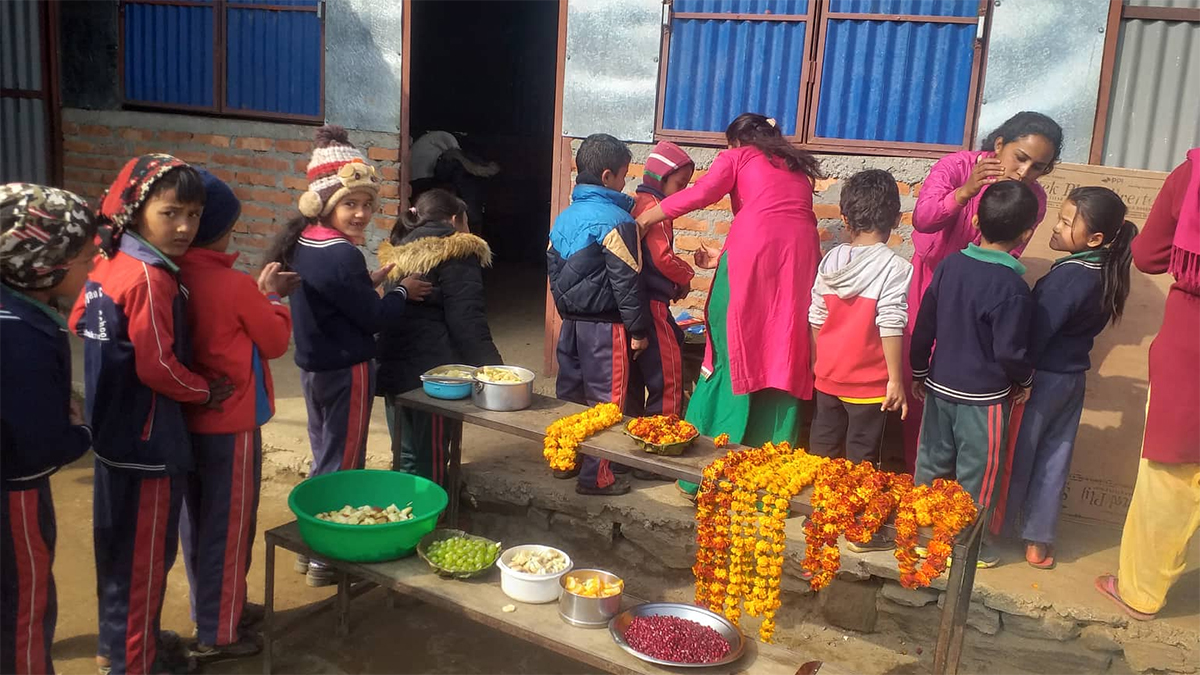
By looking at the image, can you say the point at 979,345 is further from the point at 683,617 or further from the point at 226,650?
the point at 226,650

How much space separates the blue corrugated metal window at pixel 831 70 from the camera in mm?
5527

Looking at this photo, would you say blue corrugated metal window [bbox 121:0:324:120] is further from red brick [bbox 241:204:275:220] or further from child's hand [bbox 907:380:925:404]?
child's hand [bbox 907:380:925:404]

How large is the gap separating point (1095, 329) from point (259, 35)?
6.56 metres

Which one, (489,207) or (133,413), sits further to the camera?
(489,207)

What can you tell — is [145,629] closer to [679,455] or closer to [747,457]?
[679,455]

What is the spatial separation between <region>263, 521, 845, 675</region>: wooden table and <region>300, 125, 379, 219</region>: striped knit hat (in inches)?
53.7

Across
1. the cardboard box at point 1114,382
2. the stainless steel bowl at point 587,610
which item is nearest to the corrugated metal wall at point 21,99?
the stainless steel bowl at point 587,610

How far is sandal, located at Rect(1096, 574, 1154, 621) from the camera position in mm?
3895

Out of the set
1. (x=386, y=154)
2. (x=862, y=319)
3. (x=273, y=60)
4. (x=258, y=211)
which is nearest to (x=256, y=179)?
(x=258, y=211)

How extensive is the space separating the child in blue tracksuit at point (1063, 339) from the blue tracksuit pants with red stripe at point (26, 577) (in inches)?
154

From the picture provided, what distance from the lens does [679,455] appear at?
3711mm

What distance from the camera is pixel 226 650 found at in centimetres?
371

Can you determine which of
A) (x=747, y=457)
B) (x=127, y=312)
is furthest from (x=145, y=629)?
(x=747, y=457)

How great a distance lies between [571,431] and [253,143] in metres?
5.12
